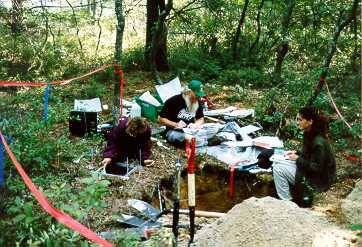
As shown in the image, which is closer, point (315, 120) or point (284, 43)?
point (315, 120)

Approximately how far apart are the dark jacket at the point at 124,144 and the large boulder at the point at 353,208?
2539 millimetres

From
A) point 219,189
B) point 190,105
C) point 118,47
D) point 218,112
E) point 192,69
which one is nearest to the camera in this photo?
point 219,189

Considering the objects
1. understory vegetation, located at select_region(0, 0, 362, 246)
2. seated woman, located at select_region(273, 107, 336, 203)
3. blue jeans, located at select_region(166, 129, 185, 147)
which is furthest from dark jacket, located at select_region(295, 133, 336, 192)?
A: blue jeans, located at select_region(166, 129, 185, 147)

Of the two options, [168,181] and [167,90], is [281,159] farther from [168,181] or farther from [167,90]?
[167,90]

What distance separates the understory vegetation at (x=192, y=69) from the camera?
5664 millimetres

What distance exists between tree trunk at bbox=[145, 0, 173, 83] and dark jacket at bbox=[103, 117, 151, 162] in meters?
4.01

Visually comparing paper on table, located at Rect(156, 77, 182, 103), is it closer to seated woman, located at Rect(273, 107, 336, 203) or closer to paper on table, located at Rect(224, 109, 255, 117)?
paper on table, located at Rect(224, 109, 255, 117)

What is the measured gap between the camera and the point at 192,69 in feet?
37.8

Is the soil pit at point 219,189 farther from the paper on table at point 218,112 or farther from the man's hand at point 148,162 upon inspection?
the paper on table at point 218,112

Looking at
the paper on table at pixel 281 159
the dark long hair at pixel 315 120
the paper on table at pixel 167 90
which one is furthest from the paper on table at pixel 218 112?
the dark long hair at pixel 315 120

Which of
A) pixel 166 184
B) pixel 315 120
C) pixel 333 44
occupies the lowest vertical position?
pixel 166 184

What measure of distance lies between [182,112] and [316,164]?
2424 mm

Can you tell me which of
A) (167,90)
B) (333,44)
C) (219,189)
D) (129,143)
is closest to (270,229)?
(219,189)

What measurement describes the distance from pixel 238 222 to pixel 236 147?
9.77 ft
